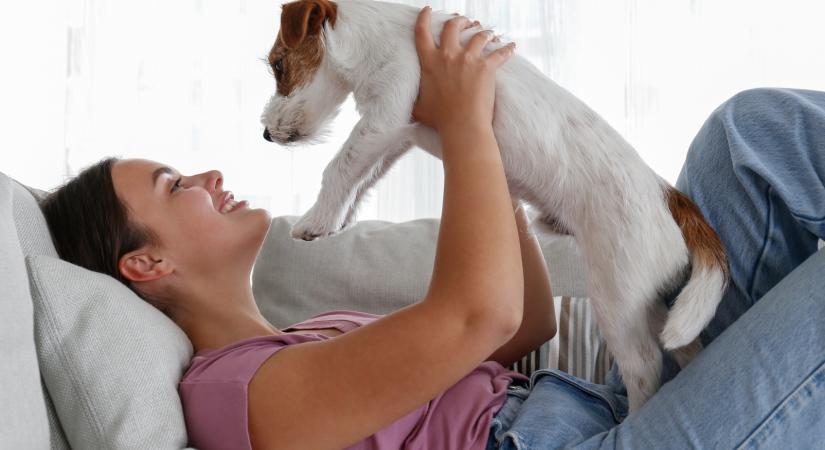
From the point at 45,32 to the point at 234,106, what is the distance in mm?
974

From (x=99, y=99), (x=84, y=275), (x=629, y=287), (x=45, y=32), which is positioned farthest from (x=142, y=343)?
(x=45, y=32)

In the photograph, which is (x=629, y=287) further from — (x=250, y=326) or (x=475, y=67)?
(x=250, y=326)

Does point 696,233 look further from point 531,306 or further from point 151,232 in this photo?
Result: point 151,232

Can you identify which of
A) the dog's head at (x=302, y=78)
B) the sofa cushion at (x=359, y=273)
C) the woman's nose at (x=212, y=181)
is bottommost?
the sofa cushion at (x=359, y=273)

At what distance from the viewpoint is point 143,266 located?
1382 millimetres

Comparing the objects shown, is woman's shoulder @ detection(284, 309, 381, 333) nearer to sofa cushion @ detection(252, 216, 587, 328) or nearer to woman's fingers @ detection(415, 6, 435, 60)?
sofa cushion @ detection(252, 216, 587, 328)

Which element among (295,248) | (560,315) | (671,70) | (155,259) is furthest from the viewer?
(671,70)

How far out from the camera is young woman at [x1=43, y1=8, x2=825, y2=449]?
110cm

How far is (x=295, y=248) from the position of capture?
2037 mm

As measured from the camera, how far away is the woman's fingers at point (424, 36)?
1.31 meters

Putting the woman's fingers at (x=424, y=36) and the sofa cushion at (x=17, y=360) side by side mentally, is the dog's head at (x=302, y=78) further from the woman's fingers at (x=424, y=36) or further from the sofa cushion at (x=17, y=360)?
the sofa cushion at (x=17, y=360)

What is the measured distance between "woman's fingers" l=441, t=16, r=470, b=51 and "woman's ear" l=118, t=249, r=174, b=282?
1.91 ft

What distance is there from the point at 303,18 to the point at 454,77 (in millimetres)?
274

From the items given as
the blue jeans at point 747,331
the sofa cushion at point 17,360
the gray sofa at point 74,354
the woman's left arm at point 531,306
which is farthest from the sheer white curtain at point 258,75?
the sofa cushion at point 17,360
